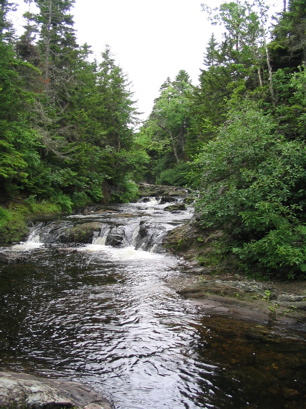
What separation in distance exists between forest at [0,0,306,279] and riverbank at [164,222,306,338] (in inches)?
17.1

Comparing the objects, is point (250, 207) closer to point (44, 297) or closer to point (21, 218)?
point (44, 297)

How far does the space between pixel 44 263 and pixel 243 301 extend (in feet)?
22.6

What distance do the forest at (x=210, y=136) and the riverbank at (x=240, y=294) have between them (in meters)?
0.44

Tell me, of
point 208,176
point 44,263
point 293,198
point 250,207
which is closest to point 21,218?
point 44,263

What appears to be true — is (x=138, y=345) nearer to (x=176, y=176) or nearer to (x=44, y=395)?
(x=44, y=395)

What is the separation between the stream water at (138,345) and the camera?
12.5 ft

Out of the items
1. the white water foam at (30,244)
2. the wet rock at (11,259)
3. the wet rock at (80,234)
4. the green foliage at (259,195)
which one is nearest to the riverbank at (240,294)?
the green foliage at (259,195)

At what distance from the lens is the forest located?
7.57 meters

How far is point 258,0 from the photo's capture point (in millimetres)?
13477

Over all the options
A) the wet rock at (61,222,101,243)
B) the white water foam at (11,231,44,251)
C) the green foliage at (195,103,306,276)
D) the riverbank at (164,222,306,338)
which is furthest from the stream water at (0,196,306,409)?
the wet rock at (61,222,101,243)

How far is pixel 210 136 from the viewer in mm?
17859

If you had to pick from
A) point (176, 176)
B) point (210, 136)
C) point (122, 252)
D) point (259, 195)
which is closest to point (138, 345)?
point (259, 195)

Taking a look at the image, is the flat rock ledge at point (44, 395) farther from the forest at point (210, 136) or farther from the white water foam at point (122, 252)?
the white water foam at point (122, 252)

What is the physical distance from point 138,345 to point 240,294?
280cm
